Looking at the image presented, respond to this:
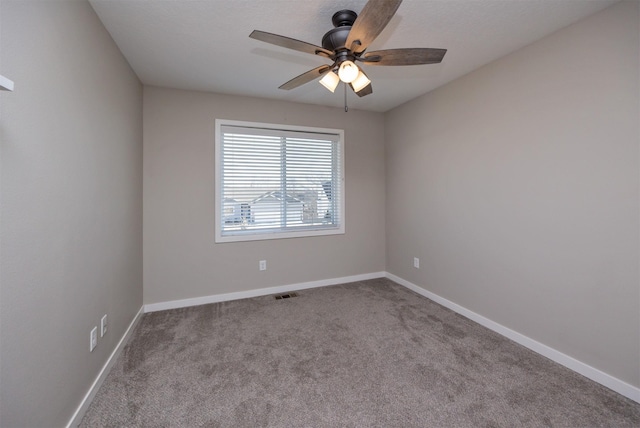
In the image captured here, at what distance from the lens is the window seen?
10.8ft

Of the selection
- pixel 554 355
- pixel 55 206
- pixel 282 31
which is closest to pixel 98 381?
pixel 55 206

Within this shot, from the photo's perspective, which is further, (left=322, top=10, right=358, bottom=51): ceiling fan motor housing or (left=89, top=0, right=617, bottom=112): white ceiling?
(left=89, top=0, right=617, bottom=112): white ceiling

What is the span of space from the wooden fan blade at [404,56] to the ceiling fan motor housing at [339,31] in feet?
0.54

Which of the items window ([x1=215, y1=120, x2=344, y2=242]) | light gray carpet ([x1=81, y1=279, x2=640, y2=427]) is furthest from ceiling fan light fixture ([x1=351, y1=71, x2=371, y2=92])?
light gray carpet ([x1=81, y1=279, x2=640, y2=427])

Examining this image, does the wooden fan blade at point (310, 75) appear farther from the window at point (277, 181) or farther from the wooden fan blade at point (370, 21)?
the window at point (277, 181)

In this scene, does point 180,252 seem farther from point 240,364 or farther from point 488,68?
point 488,68

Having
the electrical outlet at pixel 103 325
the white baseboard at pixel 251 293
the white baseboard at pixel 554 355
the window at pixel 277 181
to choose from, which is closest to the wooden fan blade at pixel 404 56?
the window at pixel 277 181

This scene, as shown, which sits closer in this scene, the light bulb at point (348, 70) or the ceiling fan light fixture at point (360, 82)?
the light bulb at point (348, 70)

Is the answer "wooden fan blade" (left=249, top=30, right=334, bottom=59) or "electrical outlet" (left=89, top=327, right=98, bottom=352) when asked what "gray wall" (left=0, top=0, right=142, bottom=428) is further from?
"wooden fan blade" (left=249, top=30, right=334, bottom=59)

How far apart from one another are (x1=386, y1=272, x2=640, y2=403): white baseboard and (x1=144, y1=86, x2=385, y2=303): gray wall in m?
1.66

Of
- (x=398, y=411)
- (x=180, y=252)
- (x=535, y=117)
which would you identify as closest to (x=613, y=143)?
(x=535, y=117)

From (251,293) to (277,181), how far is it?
57.2 inches

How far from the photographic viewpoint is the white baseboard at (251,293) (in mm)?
3026

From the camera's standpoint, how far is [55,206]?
4.40 feet
